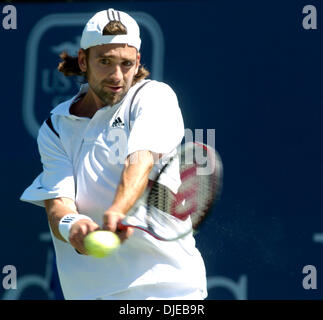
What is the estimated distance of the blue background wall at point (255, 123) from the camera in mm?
4160

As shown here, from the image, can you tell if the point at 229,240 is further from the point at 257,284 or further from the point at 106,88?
the point at 106,88

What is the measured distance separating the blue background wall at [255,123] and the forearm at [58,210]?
1335 mm

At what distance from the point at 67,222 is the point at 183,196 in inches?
17.9

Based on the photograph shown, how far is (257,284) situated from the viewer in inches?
164

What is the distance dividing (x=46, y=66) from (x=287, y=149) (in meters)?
1.43

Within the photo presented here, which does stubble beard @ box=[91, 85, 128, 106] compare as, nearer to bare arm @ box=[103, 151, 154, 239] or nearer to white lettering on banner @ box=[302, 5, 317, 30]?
bare arm @ box=[103, 151, 154, 239]

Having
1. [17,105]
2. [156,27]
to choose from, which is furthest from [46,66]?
[156,27]

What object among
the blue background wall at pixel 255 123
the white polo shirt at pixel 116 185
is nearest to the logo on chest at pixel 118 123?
the white polo shirt at pixel 116 185

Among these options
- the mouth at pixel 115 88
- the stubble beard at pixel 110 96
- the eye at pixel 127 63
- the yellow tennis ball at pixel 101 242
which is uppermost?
the eye at pixel 127 63

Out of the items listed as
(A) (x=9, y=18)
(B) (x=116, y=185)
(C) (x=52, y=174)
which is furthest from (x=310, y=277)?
(A) (x=9, y=18)

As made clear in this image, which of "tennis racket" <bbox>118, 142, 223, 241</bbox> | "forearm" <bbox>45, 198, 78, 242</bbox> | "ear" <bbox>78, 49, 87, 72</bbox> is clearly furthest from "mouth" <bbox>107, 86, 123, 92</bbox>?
"forearm" <bbox>45, 198, 78, 242</bbox>

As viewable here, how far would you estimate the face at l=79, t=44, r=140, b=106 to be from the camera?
10.3 feet

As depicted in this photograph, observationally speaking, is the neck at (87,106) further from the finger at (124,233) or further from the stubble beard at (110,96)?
the finger at (124,233)
